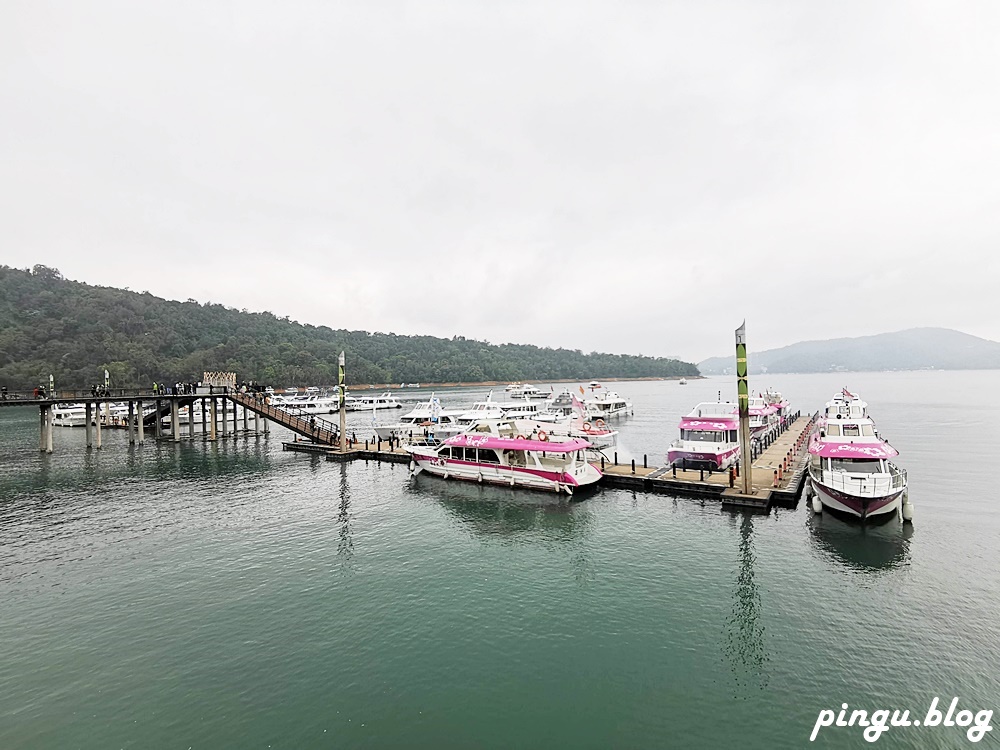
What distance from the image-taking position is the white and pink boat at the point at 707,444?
36.8 m

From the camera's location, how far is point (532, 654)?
14.7 metres

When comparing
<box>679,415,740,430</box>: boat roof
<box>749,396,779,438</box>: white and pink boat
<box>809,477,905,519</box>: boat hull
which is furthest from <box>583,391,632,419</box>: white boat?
<box>809,477,905,519</box>: boat hull

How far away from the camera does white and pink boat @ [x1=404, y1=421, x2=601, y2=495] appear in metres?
33.5

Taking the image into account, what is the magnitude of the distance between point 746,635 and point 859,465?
16.8 meters

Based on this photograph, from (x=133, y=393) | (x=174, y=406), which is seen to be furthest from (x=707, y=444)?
(x=133, y=393)

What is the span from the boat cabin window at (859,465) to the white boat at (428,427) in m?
36.7

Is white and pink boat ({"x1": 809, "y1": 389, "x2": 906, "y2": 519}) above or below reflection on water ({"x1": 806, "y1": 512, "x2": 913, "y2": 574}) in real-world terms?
above

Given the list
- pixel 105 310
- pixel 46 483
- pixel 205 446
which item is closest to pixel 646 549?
pixel 46 483

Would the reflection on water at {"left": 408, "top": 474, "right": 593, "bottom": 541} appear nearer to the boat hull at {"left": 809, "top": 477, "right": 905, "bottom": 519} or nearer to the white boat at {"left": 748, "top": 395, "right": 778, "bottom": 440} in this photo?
the boat hull at {"left": 809, "top": 477, "right": 905, "bottom": 519}

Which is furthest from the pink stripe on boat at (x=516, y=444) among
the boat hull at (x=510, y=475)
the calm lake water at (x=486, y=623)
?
the calm lake water at (x=486, y=623)

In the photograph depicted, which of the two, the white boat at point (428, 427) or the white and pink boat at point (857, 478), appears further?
the white boat at point (428, 427)

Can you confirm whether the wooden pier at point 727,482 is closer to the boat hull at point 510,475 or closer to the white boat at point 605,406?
the boat hull at point 510,475

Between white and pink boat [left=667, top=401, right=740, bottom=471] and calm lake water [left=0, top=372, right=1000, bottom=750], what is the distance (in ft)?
24.5

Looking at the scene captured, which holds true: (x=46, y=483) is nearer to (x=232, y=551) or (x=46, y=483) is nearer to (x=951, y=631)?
(x=232, y=551)
